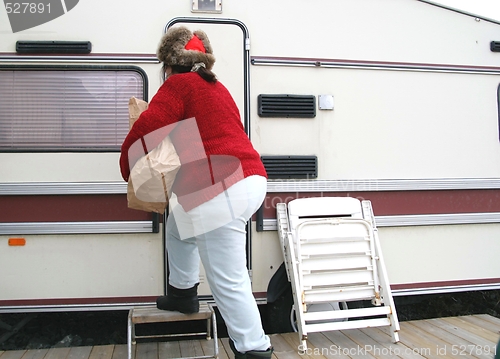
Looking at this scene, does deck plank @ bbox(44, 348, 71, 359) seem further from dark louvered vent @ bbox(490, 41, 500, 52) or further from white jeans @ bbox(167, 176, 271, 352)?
dark louvered vent @ bbox(490, 41, 500, 52)

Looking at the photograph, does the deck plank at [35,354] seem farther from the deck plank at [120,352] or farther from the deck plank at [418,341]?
the deck plank at [418,341]

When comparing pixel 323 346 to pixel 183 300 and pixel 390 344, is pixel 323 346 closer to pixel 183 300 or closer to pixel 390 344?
pixel 390 344

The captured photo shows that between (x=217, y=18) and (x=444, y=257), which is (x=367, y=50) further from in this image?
(x=444, y=257)

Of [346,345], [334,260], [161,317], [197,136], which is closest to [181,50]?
[197,136]

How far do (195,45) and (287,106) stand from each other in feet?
3.32

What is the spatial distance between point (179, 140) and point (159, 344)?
4.83 feet

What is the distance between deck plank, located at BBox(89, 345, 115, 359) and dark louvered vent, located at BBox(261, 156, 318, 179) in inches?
56.5

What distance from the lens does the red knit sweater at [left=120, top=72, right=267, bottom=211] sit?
2023mm

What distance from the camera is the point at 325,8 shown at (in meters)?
3.16

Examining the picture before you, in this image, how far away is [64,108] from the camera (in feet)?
9.59

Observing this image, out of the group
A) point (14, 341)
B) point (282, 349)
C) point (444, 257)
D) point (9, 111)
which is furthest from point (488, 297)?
point (9, 111)

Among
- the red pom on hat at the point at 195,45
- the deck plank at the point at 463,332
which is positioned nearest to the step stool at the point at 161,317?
the red pom on hat at the point at 195,45

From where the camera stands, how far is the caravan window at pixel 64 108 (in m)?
2.90

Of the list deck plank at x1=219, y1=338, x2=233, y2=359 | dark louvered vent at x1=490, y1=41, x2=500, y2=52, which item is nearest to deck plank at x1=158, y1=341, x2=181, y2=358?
deck plank at x1=219, y1=338, x2=233, y2=359
